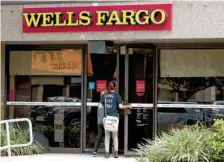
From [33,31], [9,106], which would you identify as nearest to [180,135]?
[33,31]

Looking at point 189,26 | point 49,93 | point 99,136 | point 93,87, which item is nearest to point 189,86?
point 189,26

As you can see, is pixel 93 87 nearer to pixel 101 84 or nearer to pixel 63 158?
pixel 101 84

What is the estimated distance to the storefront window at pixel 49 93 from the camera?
12.3 meters

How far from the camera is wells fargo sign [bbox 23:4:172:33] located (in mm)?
10812

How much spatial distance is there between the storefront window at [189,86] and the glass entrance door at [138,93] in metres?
0.28

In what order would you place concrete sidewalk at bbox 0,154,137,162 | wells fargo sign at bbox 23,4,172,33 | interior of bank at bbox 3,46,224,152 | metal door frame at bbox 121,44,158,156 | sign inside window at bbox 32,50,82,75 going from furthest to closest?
1. sign inside window at bbox 32,50,82,75
2. interior of bank at bbox 3,46,224,152
3. metal door frame at bbox 121,44,158,156
4. wells fargo sign at bbox 23,4,172,33
5. concrete sidewalk at bbox 0,154,137,162

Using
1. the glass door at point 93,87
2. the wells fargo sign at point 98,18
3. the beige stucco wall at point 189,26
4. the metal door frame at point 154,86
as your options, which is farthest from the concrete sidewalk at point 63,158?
the wells fargo sign at point 98,18

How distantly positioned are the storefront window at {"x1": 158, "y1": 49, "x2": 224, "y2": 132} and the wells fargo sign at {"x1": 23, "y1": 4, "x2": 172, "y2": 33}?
4.36ft

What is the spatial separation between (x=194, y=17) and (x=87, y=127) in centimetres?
394

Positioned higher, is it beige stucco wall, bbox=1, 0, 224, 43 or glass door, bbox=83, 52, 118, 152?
beige stucco wall, bbox=1, 0, 224, 43

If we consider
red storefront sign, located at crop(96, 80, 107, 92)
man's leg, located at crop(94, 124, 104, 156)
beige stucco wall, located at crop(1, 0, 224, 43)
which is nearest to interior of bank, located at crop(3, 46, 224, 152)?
red storefront sign, located at crop(96, 80, 107, 92)

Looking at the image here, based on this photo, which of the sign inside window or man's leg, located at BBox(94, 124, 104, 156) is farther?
the sign inside window

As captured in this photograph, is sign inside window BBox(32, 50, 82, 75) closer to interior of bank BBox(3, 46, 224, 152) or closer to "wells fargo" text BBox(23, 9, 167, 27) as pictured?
interior of bank BBox(3, 46, 224, 152)

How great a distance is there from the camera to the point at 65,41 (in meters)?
11.7
